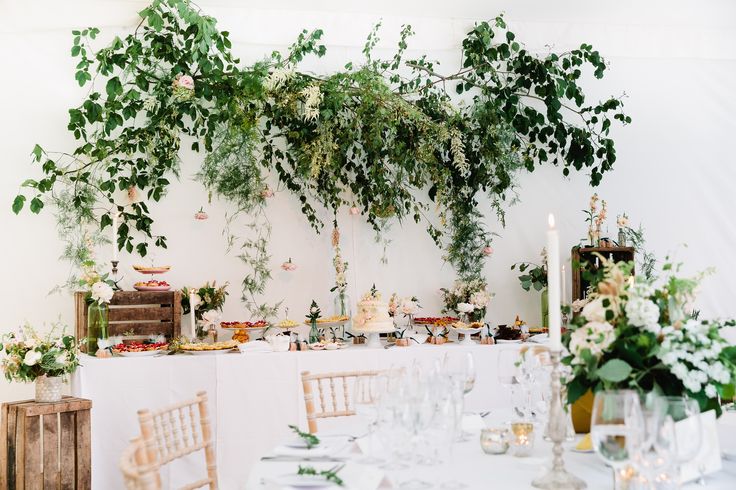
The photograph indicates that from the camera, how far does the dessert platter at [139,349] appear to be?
4.36 m

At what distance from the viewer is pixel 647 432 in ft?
5.34

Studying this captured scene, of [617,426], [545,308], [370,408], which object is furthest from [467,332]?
[617,426]

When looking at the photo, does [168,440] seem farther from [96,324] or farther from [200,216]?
[200,216]

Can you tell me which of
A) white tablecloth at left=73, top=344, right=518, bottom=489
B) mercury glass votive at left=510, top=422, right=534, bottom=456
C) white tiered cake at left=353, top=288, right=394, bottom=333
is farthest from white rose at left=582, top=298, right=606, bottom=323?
white tiered cake at left=353, top=288, right=394, bottom=333

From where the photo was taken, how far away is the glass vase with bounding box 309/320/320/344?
4.75 meters

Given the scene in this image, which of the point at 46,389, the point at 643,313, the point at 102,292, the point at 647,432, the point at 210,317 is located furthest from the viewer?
the point at 210,317

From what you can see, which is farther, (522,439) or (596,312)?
(522,439)

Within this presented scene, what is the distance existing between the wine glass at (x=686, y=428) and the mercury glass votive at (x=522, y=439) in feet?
2.23

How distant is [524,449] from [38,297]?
349 cm

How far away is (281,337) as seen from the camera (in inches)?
181

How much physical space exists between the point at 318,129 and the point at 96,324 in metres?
1.69

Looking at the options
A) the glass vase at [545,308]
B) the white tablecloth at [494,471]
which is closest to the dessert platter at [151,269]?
the glass vase at [545,308]

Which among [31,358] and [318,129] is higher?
[318,129]

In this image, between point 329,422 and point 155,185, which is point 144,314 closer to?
point 155,185
